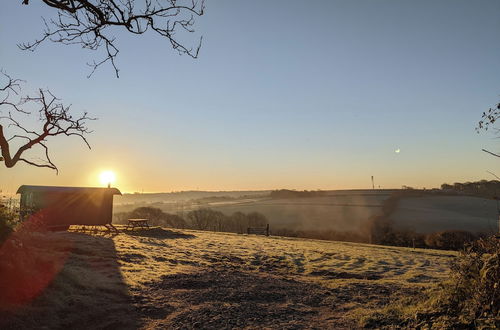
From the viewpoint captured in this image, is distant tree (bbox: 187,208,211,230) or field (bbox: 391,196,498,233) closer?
field (bbox: 391,196,498,233)

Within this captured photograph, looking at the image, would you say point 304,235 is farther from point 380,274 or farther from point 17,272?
point 17,272

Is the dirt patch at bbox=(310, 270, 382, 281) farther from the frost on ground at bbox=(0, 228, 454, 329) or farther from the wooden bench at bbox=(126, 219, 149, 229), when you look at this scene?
the wooden bench at bbox=(126, 219, 149, 229)

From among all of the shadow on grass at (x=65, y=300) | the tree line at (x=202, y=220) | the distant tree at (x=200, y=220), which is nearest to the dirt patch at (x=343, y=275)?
the shadow on grass at (x=65, y=300)

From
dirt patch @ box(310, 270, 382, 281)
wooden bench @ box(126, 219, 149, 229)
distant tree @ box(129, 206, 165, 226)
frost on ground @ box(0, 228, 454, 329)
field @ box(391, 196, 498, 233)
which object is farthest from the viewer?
distant tree @ box(129, 206, 165, 226)

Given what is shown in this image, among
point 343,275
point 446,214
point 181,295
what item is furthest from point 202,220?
point 181,295

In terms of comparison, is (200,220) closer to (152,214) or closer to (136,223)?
(152,214)

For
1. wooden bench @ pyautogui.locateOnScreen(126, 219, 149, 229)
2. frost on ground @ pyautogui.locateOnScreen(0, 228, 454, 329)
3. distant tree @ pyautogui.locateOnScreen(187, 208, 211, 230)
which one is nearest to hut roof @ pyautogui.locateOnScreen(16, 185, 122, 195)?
wooden bench @ pyautogui.locateOnScreen(126, 219, 149, 229)

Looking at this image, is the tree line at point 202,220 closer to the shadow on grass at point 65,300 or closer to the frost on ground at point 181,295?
the frost on ground at point 181,295

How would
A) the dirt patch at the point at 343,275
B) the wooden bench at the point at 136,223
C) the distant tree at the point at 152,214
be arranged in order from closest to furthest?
the dirt patch at the point at 343,275 < the wooden bench at the point at 136,223 < the distant tree at the point at 152,214

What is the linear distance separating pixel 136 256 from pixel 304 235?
125 feet

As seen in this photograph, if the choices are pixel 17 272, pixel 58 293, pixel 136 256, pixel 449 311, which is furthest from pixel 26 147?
pixel 449 311

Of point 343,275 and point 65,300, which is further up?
point 65,300

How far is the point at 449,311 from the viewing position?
5.32 metres

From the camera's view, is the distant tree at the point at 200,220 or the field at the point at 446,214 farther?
the distant tree at the point at 200,220
